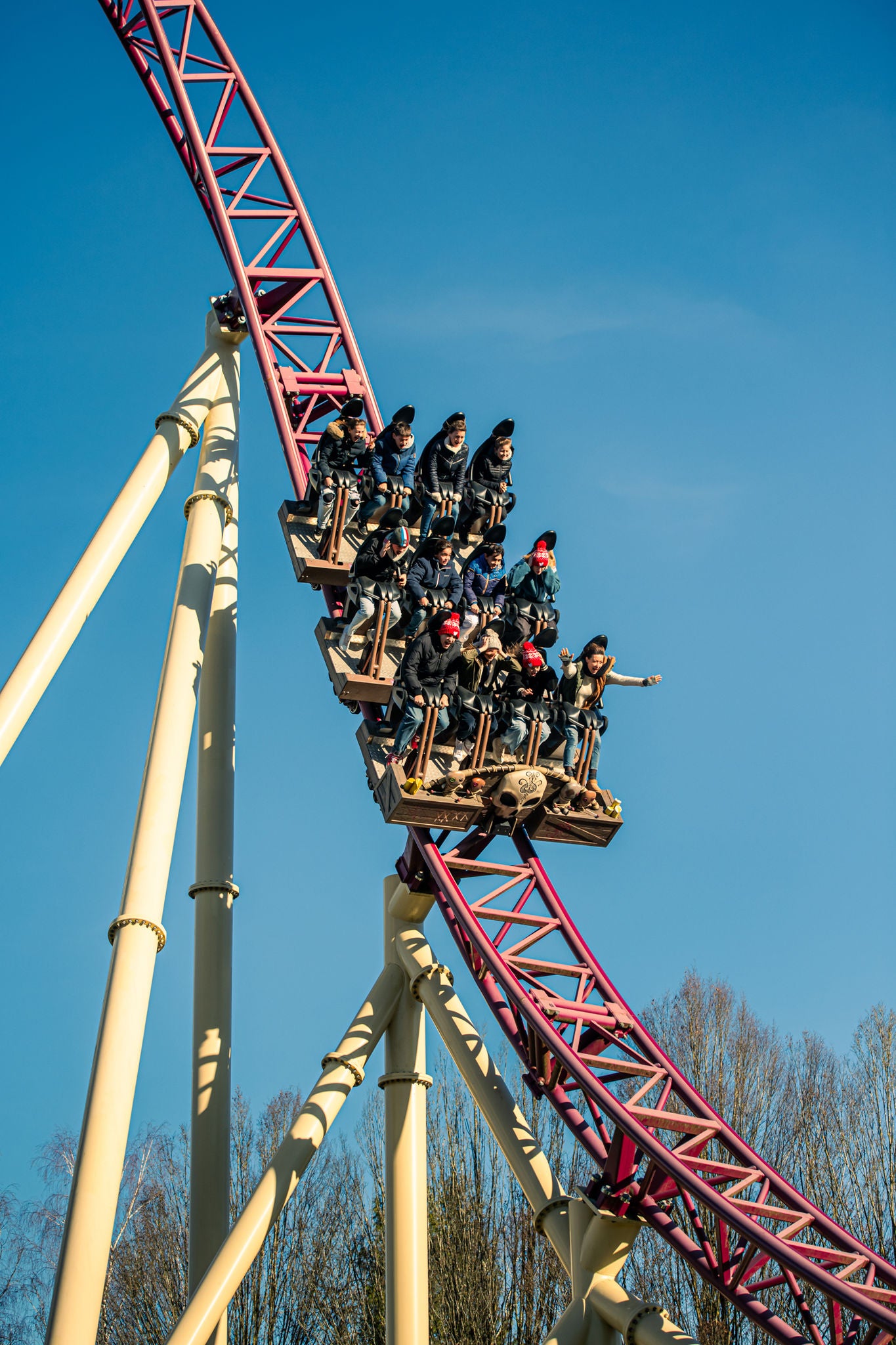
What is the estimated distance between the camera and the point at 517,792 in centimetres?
1032

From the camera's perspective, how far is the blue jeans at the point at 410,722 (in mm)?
10508

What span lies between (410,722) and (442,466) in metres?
3.24

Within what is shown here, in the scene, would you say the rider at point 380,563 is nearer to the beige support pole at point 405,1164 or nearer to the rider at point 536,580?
the rider at point 536,580

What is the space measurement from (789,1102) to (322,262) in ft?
35.8

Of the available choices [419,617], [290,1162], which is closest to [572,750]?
[419,617]

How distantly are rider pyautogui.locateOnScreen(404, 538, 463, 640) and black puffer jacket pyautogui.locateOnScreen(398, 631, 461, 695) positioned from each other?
0.65m

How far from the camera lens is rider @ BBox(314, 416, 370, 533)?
1245 cm

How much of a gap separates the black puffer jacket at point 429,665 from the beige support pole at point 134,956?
1929 mm

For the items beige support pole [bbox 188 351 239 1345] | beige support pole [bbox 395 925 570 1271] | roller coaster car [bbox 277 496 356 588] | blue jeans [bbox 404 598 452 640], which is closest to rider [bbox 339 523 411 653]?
blue jeans [bbox 404 598 452 640]

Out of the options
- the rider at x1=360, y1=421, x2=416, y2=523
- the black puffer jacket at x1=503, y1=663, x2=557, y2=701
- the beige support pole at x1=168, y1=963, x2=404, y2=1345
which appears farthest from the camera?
the rider at x1=360, y1=421, x2=416, y2=523

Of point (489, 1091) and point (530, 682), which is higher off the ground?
point (530, 682)

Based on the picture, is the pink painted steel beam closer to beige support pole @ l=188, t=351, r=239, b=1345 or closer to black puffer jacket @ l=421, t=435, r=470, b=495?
beige support pole @ l=188, t=351, r=239, b=1345

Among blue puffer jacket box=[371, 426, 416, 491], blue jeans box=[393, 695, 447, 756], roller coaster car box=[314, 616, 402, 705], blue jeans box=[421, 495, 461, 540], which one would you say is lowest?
blue jeans box=[393, 695, 447, 756]

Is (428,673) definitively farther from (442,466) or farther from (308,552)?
(442,466)
